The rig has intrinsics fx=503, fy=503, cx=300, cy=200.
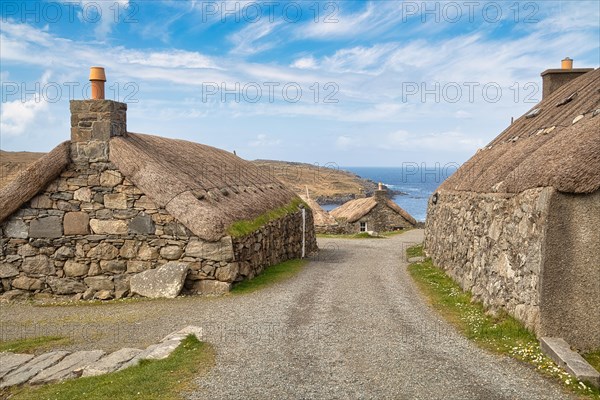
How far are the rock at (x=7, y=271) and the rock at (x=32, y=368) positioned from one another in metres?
5.28

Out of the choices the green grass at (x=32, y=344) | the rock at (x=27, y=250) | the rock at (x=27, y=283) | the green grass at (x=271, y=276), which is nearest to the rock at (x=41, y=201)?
the rock at (x=27, y=250)

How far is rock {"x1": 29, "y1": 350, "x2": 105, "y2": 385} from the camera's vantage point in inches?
299

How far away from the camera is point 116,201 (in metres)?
12.8

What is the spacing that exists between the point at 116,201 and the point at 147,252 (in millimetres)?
1535

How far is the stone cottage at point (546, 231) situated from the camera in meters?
7.73

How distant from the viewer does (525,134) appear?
1382 cm

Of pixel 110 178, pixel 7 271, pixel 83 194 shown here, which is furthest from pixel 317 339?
pixel 7 271

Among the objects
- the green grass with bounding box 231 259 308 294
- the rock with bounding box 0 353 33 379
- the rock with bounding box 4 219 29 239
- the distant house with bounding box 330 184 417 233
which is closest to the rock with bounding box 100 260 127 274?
the rock with bounding box 4 219 29 239

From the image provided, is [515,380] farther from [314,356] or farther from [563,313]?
[314,356]

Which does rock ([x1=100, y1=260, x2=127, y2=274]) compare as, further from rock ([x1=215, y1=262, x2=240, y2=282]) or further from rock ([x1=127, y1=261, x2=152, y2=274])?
rock ([x1=215, y1=262, x2=240, y2=282])

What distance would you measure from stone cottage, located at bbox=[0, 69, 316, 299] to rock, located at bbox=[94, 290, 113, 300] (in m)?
0.04

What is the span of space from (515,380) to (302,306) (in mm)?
5038

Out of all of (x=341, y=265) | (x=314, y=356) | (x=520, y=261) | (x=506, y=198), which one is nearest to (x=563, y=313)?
(x=520, y=261)

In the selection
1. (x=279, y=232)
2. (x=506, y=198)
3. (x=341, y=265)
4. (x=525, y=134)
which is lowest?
(x=341, y=265)
